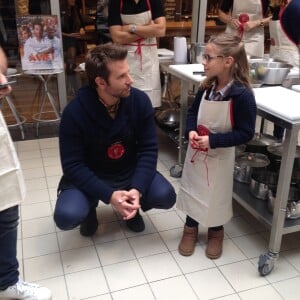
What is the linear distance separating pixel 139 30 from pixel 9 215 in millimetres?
1466

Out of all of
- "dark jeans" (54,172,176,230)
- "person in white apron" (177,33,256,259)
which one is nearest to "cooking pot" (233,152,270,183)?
"person in white apron" (177,33,256,259)

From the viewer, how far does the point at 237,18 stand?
279cm

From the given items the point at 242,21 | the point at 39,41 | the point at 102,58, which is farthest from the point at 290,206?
the point at 39,41

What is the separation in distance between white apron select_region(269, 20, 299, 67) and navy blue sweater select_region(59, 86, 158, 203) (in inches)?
45.2

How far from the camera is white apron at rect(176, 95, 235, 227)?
56.6 inches

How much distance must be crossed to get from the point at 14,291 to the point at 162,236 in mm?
700

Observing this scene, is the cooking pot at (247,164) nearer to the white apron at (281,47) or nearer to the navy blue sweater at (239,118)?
the navy blue sweater at (239,118)

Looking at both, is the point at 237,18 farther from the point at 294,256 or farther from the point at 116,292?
the point at 116,292

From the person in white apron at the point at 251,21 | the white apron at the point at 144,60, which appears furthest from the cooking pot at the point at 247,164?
the person in white apron at the point at 251,21

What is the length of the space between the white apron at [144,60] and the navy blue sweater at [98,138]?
849 millimetres

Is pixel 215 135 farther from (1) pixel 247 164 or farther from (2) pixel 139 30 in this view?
(2) pixel 139 30

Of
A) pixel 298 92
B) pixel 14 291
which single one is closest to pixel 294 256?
pixel 298 92

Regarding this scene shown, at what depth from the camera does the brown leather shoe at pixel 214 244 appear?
160 cm

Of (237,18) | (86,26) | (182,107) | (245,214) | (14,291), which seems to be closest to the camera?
(14,291)
